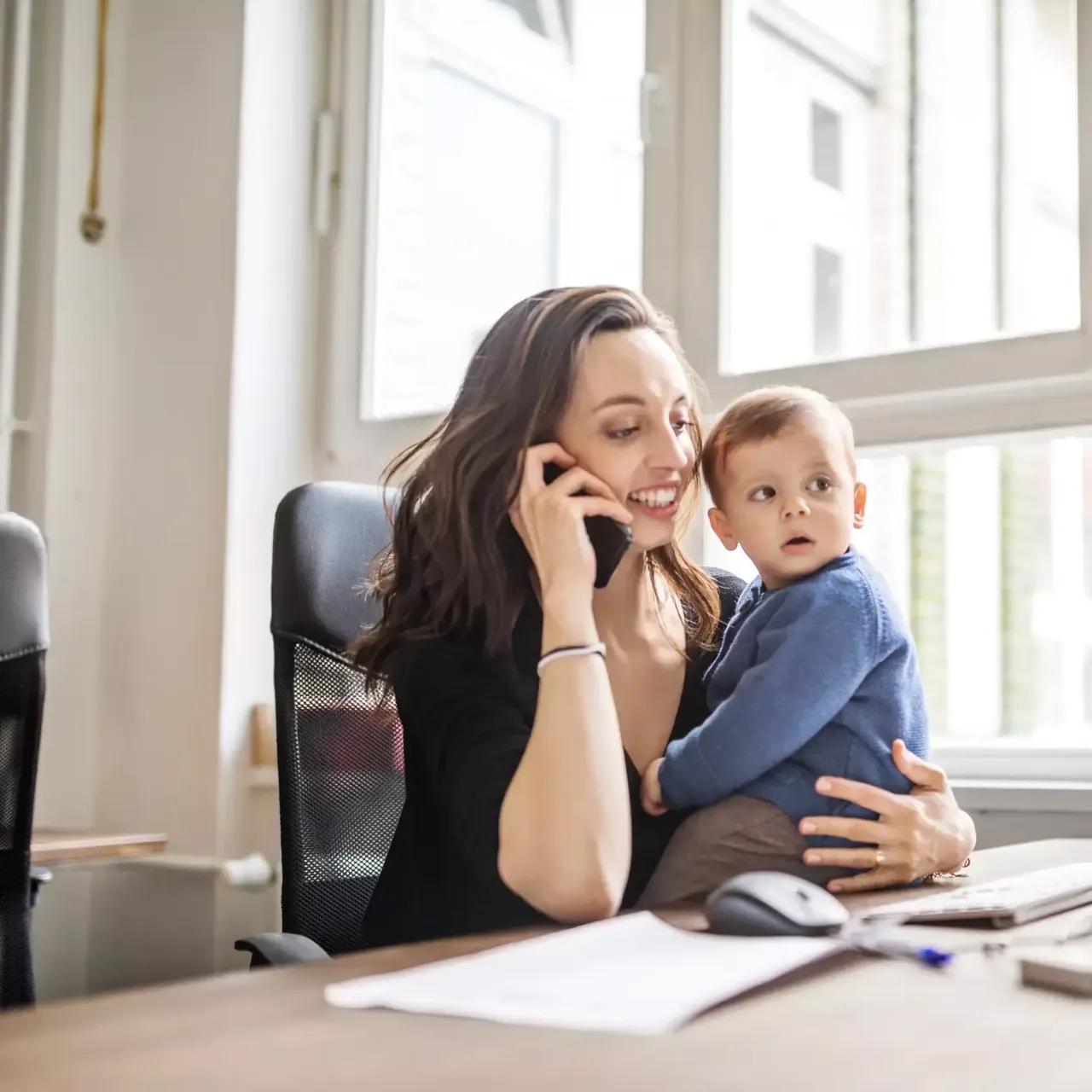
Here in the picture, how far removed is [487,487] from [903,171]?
1598mm

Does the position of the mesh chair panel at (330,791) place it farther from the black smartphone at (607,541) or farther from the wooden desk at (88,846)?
the wooden desk at (88,846)

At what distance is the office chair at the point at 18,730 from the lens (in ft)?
4.72

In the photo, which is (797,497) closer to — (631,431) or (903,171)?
(631,431)

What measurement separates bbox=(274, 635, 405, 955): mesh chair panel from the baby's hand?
342 millimetres

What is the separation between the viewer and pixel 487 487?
138cm

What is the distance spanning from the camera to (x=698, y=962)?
0.79 meters

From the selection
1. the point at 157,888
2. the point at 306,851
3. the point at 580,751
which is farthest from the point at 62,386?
the point at 580,751

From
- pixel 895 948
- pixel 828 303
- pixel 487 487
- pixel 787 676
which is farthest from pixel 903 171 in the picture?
pixel 895 948

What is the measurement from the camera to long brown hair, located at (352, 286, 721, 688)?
1353mm

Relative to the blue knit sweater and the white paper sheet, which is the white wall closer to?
the blue knit sweater

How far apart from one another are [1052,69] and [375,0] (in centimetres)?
125

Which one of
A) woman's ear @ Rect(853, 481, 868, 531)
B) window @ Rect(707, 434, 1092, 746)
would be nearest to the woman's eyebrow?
woman's ear @ Rect(853, 481, 868, 531)

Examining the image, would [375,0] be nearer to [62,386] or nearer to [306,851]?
[62,386]

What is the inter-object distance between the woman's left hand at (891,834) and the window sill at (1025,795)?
54 centimetres
